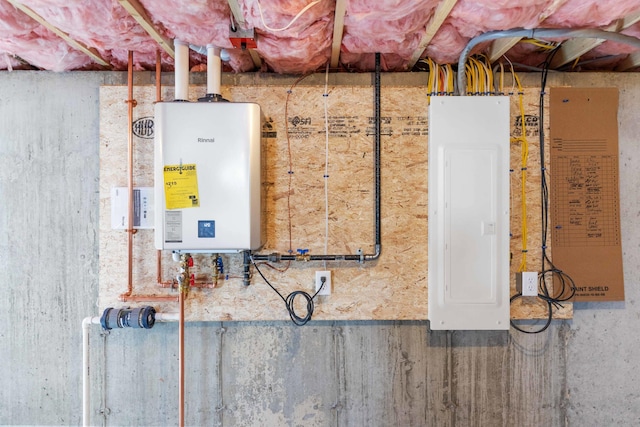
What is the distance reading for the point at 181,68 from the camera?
4.97 ft

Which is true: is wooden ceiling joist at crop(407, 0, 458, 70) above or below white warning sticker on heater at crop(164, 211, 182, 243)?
above

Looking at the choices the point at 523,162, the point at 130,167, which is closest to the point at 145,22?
the point at 130,167

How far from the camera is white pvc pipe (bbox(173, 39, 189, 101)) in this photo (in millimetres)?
1495

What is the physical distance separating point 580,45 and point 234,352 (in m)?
2.18

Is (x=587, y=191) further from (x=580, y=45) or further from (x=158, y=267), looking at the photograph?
(x=158, y=267)

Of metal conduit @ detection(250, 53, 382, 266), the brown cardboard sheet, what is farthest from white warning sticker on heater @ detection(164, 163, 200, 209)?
the brown cardboard sheet

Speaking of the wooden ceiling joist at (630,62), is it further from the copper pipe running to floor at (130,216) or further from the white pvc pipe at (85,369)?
the white pvc pipe at (85,369)

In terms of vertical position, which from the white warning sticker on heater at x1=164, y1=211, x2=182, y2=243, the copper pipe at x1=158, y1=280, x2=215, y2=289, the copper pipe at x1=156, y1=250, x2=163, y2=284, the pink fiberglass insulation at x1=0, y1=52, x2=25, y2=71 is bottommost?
the copper pipe at x1=158, y1=280, x2=215, y2=289

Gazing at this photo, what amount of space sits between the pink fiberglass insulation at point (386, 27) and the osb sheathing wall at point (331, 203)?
0.65 ft

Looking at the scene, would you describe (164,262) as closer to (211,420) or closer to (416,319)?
(211,420)

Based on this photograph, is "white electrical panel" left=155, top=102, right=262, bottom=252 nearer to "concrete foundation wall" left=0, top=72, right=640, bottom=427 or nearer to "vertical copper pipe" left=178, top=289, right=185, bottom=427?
"vertical copper pipe" left=178, top=289, right=185, bottom=427

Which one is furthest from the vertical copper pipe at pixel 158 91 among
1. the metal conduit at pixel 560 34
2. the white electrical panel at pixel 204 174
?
the metal conduit at pixel 560 34

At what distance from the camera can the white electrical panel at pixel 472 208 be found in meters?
1.60

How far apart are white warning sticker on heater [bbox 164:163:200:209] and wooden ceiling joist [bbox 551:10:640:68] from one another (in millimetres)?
1779
